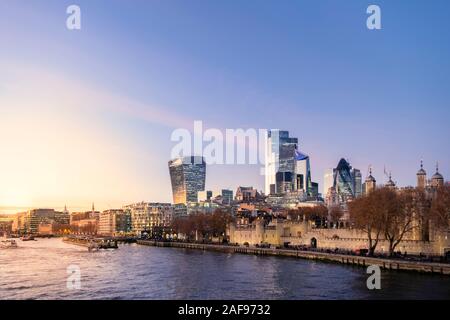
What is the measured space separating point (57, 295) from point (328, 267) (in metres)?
40.4

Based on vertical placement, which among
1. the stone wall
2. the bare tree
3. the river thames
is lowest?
the river thames

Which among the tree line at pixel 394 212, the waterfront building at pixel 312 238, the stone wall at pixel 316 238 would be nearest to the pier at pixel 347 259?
the tree line at pixel 394 212

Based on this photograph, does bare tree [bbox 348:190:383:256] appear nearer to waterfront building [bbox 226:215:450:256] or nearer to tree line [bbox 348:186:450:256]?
tree line [bbox 348:186:450:256]

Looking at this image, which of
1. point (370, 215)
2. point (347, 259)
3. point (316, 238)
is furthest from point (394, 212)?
point (316, 238)

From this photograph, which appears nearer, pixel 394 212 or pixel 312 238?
pixel 394 212

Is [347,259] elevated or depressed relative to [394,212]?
depressed

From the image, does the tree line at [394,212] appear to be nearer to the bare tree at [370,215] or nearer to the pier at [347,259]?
the bare tree at [370,215]

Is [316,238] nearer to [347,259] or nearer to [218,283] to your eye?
[347,259]

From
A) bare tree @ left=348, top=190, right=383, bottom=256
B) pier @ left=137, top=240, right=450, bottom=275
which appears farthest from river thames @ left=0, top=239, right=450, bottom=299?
bare tree @ left=348, top=190, right=383, bottom=256

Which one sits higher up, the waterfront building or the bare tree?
the bare tree

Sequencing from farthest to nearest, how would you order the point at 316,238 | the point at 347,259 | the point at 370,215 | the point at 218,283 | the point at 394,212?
1. the point at 316,238
2. the point at 347,259
3. the point at 370,215
4. the point at 394,212
5. the point at 218,283

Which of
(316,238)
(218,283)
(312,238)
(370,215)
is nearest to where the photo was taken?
(218,283)

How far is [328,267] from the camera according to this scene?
3169 inches
